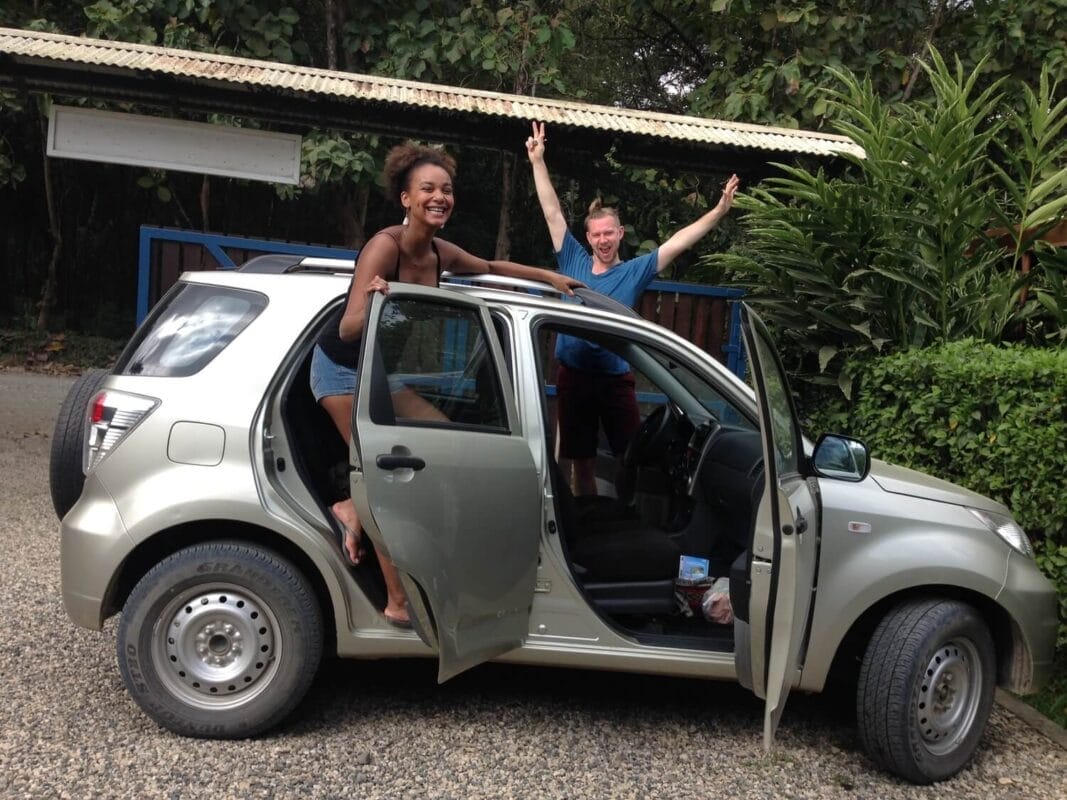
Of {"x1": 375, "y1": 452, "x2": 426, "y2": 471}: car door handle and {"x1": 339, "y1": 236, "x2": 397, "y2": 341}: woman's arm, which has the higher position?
{"x1": 339, "y1": 236, "x2": 397, "y2": 341}: woman's arm

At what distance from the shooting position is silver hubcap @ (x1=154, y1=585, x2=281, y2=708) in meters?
3.47

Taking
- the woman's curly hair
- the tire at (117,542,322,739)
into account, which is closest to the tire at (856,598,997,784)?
the tire at (117,542,322,739)

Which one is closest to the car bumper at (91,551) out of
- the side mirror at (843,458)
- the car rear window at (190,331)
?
the car rear window at (190,331)

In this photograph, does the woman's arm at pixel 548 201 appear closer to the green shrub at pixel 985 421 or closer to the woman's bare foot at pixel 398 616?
the green shrub at pixel 985 421

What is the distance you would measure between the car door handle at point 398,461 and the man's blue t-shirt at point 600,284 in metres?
1.39

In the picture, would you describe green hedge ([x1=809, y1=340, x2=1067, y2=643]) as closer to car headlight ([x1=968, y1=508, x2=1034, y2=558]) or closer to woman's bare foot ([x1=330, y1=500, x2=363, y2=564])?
car headlight ([x1=968, y1=508, x2=1034, y2=558])

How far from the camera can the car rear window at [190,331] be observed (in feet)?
11.8

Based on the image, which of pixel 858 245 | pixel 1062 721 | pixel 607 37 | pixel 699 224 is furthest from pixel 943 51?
pixel 1062 721

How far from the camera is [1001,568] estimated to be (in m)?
3.70

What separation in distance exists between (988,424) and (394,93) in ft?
16.7

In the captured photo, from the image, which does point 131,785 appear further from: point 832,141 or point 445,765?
point 832,141

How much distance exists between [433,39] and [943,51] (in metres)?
7.52

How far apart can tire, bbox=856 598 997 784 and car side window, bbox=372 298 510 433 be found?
165cm

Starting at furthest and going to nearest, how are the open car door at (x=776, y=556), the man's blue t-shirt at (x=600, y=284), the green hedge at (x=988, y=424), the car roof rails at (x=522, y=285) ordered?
the man's blue t-shirt at (x=600, y=284)
the green hedge at (x=988, y=424)
the car roof rails at (x=522, y=285)
the open car door at (x=776, y=556)
